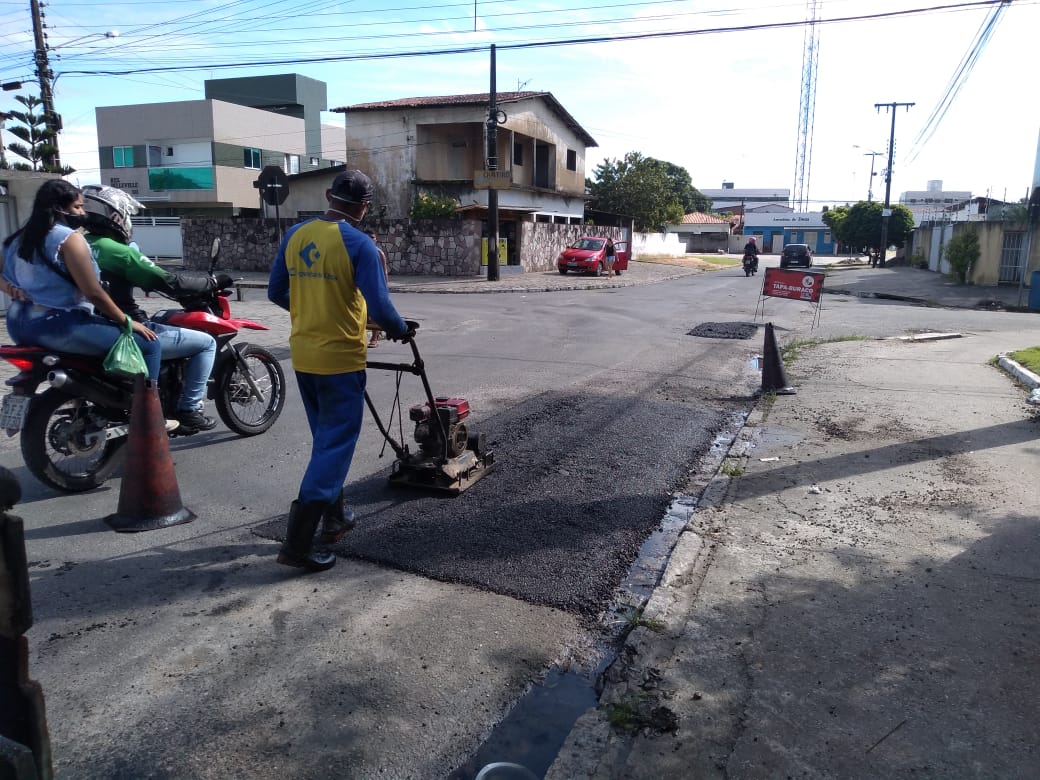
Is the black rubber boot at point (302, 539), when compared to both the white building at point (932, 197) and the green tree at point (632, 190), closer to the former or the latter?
the green tree at point (632, 190)

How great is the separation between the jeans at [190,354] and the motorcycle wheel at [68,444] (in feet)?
1.83

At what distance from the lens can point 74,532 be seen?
15.1 feet

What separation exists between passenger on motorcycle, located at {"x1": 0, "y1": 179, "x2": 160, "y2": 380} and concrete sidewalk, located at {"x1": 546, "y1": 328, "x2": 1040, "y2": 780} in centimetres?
380

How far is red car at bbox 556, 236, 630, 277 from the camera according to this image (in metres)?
32.0

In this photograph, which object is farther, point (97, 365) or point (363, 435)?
point (363, 435)

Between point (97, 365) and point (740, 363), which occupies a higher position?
point (97, 365)

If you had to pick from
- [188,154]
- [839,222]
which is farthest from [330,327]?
[839,222]

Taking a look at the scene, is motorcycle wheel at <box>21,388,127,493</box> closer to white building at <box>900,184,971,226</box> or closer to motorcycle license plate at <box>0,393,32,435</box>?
motorcycle license plate at <box>0,393,32,435</box>

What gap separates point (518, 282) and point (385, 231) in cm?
592

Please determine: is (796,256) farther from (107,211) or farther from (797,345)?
(107,211)

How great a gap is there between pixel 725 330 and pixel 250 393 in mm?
10334

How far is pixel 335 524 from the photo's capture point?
4.43 m

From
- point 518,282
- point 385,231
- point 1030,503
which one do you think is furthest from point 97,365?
point 385,231

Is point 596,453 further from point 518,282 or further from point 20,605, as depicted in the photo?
point 518,282
